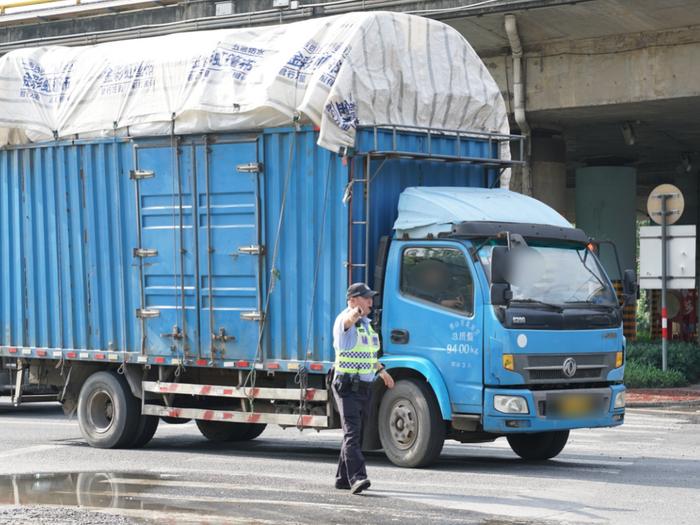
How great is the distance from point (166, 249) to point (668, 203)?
10440mm

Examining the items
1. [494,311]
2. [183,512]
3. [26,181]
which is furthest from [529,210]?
[26,181]

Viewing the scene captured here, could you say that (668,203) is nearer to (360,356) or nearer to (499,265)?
(499,265)

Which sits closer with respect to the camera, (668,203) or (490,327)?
(490,327)

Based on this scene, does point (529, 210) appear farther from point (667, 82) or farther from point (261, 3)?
point (261, 3)

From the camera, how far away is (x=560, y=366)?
39.1 ft

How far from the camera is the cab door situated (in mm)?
11805

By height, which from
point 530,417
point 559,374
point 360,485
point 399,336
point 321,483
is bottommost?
point 321,483

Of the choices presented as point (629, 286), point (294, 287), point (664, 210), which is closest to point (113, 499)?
point (294, 287)

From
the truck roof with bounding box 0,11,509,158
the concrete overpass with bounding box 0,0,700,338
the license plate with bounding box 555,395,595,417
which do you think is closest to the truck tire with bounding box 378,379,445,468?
the license plate with bounding box 555,395,595,417

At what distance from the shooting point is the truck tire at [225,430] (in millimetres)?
14969

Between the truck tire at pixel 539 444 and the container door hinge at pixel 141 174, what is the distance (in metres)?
4.69

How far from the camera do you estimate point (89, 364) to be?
14.9 metres

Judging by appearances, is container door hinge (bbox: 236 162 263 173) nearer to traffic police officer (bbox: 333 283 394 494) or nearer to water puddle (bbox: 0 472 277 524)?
traffic police officer (bbox: 333 283 394 494)

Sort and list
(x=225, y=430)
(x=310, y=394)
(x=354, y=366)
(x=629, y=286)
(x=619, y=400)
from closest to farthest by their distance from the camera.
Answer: (x=354, y=366)
(x=619, y=400)
(x=310, y=394)
(x=629, y=286)
(x=225, y=430)
